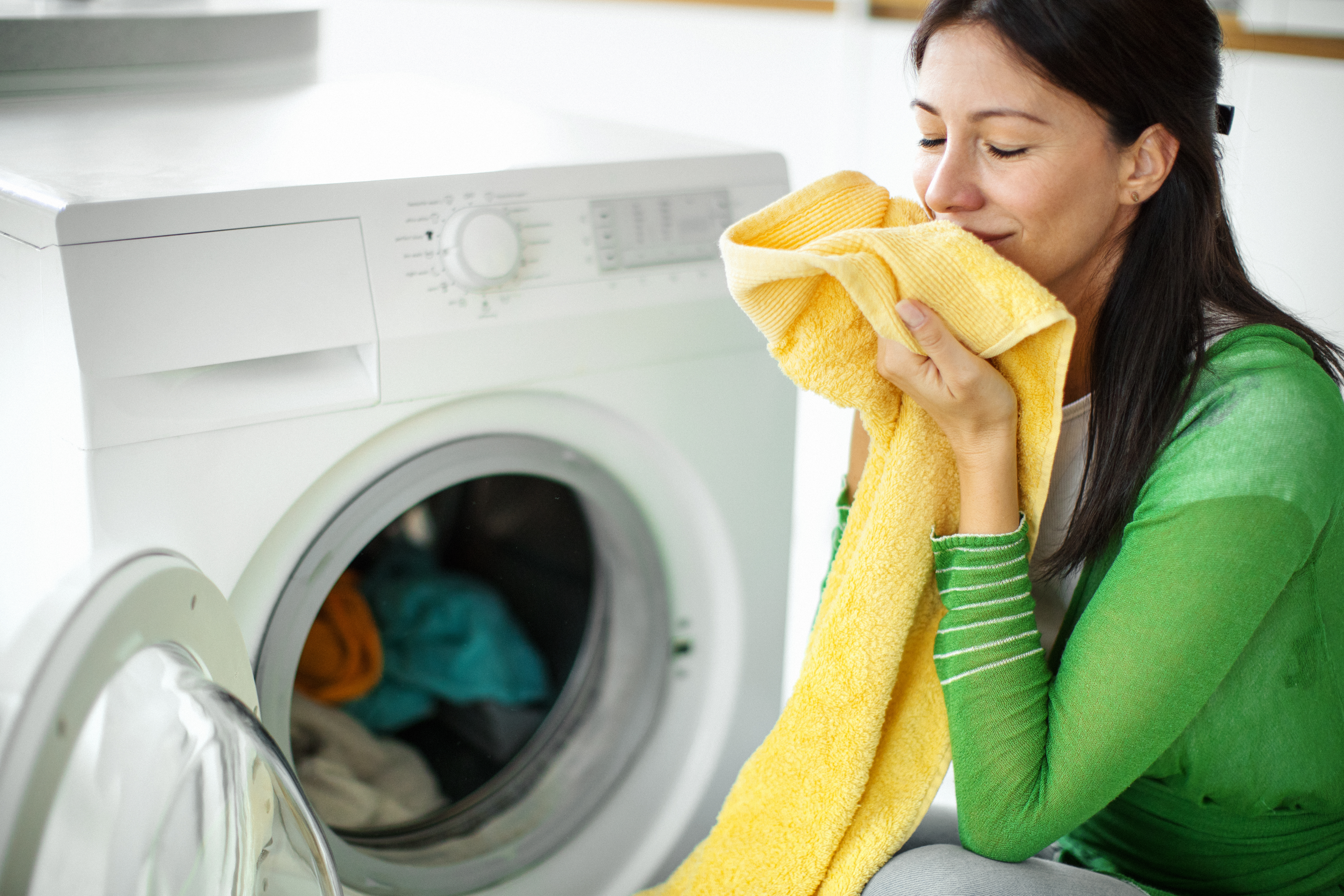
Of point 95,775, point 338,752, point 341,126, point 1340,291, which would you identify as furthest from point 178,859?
point 1340,291

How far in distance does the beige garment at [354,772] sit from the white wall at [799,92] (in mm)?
618

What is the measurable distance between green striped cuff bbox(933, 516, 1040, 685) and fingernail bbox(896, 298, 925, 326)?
6.2 inches

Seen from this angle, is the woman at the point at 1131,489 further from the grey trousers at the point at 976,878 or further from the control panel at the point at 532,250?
the control panel at the point at 532,250

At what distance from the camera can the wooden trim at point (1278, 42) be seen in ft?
3.79

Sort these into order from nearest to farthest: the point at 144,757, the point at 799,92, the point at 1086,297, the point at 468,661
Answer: the point at 144,757 → the point at 1086,297 → the point at 468,661 → the point at 799,92

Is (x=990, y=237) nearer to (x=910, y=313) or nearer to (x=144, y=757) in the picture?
(x=910, y=313)

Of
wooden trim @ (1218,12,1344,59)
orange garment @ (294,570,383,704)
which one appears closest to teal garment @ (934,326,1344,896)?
wooden trim @ (1218,12,1344,59)

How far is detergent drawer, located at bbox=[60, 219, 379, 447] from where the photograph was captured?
758 mm

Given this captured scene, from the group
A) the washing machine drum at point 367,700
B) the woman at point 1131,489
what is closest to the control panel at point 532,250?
the washing machine drum at point 367,700

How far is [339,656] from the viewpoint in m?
1.26

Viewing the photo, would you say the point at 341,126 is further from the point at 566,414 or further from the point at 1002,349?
the point at 1002,349

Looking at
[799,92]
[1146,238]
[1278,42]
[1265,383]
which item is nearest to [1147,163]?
[1146,238]

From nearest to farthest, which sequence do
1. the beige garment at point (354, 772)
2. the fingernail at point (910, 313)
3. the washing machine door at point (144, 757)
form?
1. the washing machine door at point (144, 757)
2. the fingernail at point (910, 313)
3. the beige garment at point (354, 772)

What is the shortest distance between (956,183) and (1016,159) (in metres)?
0.04
